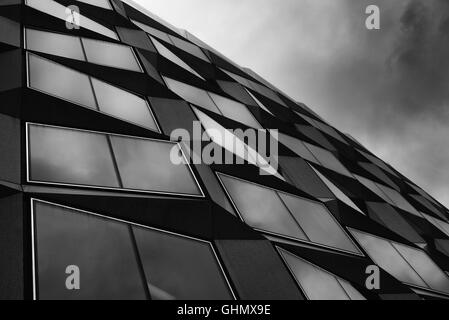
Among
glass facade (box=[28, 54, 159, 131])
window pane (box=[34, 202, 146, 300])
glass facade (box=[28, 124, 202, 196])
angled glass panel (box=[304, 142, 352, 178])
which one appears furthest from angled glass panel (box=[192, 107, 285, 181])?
window pane (box=[34, 202, 146, 300])

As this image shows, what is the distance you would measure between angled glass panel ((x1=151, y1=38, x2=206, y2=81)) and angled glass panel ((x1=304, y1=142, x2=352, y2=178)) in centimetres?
560

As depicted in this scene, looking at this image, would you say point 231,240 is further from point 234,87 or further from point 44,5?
point 234,87

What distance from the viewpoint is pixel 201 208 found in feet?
27.8

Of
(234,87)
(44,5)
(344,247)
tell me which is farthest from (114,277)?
(234,87)

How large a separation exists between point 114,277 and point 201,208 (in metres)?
2.54

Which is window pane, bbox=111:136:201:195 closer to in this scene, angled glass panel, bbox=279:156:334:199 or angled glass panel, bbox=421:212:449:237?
angled glass panel, bbox=279:156:334:199

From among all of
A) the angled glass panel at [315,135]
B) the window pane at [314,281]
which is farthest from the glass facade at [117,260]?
the angled glass panel at [315,135]

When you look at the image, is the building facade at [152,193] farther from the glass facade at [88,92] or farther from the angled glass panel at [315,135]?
the angled glass panel at [315,135]

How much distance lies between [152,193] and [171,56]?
35.7ft

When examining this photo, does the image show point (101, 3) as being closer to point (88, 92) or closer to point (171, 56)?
point (171, 56)

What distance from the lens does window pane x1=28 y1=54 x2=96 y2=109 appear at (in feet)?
32.9

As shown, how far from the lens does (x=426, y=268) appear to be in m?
15.6

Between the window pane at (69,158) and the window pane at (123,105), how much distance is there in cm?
160
